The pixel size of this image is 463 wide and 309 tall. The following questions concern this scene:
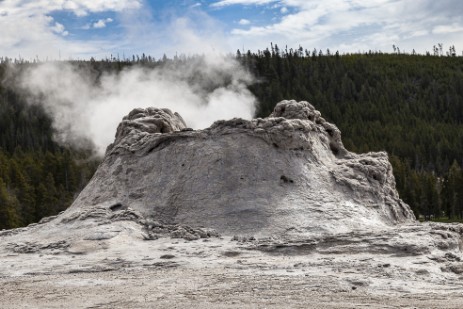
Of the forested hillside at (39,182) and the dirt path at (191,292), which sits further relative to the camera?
the forested hillside at (39,182)

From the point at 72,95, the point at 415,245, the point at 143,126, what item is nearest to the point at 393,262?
the point at 415,245

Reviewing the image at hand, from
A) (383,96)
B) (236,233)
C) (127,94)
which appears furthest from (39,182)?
(383,96)

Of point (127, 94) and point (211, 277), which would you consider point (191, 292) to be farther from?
point (127, 94)

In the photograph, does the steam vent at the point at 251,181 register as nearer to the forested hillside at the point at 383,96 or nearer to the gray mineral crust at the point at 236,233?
the gray mineral crust at the point at 236,233

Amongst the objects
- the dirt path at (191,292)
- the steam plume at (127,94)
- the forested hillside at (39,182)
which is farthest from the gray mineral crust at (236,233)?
the forested hillside at (39,182)

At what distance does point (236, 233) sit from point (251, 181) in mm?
1636

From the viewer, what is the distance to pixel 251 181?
14984mm

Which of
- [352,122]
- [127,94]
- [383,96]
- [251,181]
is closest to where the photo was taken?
[251,181]

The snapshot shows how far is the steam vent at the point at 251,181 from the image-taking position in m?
14.1

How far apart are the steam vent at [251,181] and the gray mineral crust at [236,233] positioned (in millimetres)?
32

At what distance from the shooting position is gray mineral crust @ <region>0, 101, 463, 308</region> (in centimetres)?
991

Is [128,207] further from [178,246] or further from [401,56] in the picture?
[401,56]

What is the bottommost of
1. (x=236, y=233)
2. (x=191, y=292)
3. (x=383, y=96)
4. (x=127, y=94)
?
(x=191, y=292)

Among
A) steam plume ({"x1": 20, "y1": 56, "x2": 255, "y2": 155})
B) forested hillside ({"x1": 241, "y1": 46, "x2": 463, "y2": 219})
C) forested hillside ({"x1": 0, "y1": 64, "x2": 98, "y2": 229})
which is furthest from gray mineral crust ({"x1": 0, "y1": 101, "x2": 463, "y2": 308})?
forested hillside ({"x1": 241, "y1": 46, "x2": 463, "y2": 219})
